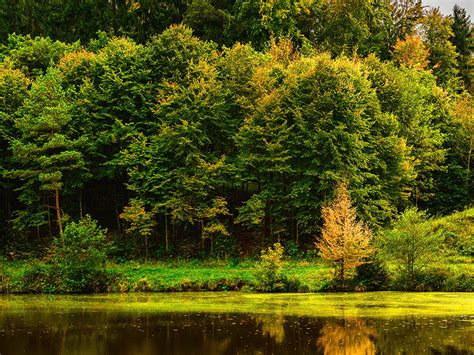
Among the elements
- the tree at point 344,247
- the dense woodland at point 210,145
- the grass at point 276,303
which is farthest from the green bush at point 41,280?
the tree at point 344,247

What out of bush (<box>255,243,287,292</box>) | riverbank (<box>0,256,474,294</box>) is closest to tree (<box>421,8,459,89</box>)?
riverbank (<box>0,256,474,294</box>)

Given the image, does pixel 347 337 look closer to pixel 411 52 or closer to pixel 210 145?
pixel 210 145

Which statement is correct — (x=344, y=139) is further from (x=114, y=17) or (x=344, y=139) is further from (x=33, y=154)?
(x=114, y=17)

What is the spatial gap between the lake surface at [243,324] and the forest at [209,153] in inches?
265

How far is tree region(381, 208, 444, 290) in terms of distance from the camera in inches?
1505

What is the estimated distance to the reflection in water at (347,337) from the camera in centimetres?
2248

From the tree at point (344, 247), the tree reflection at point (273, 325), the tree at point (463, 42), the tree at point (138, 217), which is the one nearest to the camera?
the tree reflection at point (273, 325)

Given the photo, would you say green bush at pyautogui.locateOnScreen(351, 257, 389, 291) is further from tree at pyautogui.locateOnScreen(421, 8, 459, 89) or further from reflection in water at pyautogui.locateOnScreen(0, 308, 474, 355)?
tree at pyautogui.locateOnScreen(421, 8, 459, 89)

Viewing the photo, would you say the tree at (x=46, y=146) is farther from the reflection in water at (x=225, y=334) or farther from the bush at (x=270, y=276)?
the reflection in water at (x=225, y=334)

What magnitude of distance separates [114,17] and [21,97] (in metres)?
26.7

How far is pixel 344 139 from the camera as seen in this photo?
167 ft

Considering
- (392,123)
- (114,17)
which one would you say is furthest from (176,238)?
(114,17)

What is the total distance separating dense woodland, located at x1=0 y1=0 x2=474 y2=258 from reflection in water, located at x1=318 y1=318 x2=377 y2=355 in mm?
22382

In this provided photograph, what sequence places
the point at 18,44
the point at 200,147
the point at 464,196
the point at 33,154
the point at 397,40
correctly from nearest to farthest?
1. the point at 33,154
2. the point at 200,147
3. the point at 464,196
4. the point at 18,44
5. the point at 397,40
